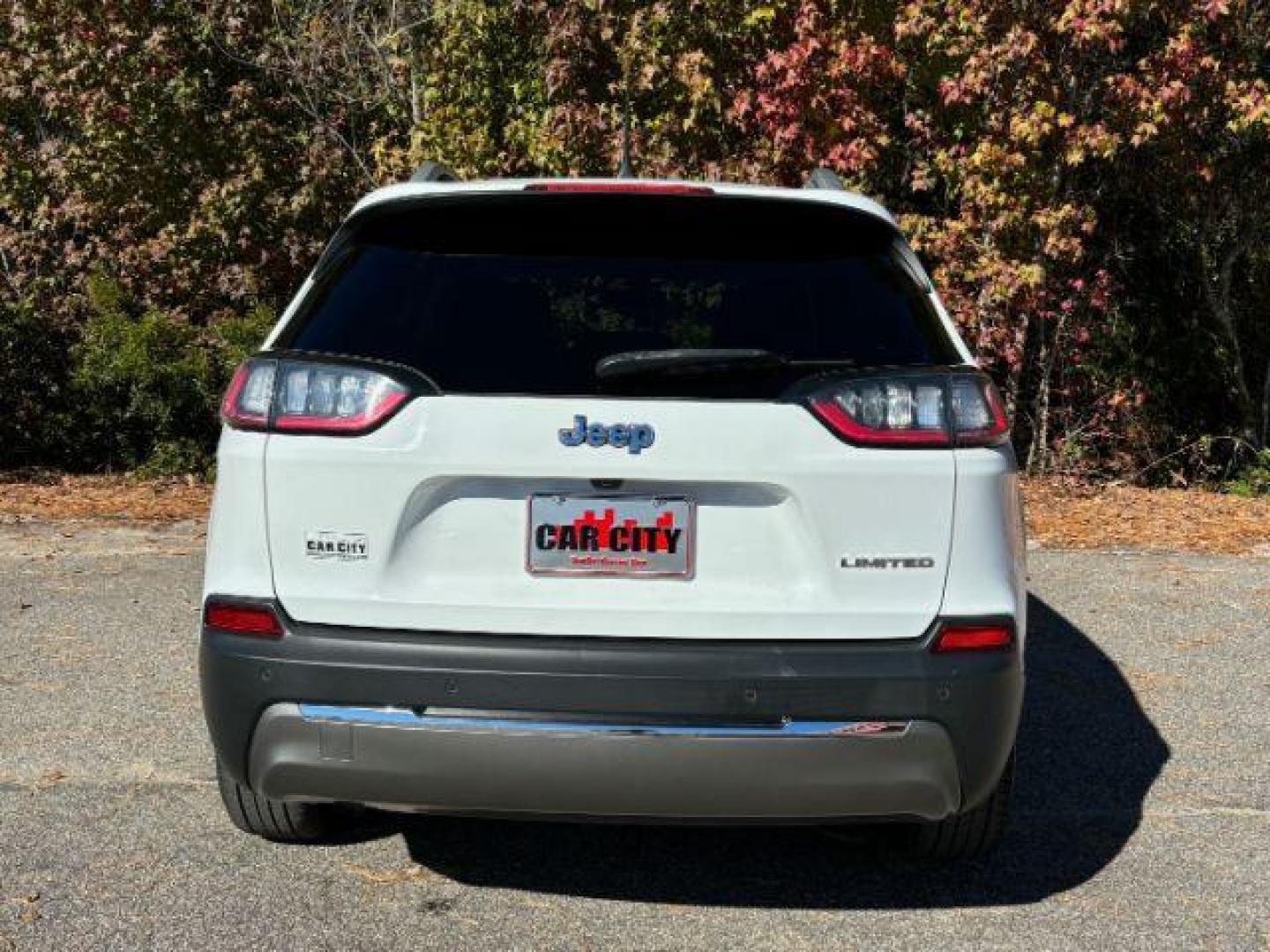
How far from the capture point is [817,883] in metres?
3.91

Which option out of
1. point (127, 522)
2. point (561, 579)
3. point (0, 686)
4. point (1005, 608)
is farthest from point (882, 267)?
point (127, 522)

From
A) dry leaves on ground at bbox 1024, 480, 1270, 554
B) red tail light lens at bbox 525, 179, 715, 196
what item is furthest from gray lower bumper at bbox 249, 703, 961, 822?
dry leaves on ground at bbox 1024, 480, 1270, 554

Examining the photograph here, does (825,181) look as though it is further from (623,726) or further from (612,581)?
(623,726)

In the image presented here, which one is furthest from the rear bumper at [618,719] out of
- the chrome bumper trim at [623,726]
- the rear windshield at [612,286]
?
the rear windshield at [612,286]

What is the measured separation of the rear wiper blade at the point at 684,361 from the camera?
130 inches

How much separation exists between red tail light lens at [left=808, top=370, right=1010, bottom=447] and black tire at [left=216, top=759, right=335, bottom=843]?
5.81 feet

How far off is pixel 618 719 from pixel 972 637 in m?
0.81

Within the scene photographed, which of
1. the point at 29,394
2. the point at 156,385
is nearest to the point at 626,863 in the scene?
the point at 156,385

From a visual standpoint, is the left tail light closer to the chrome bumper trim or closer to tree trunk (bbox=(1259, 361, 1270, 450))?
the chrome bumper trim

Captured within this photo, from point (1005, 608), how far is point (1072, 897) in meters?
0.93

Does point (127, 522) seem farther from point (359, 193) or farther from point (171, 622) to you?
point (359, 193)

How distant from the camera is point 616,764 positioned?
10.6 ft

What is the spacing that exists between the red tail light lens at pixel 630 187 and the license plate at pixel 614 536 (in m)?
0.81

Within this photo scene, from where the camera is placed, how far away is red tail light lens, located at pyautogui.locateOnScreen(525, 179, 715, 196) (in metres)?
3.63
